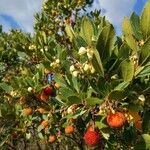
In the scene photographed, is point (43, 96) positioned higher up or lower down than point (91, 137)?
higher up

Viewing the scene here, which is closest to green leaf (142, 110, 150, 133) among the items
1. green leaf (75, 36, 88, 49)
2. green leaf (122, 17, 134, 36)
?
green leaf (122, 17, 134, 36)

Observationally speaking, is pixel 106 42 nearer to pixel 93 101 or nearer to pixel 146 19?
pixel 146 19

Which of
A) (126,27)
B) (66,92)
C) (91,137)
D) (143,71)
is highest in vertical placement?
(126,27)

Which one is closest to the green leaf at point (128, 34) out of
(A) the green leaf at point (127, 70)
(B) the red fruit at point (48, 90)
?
(A) the green leaf at point (127, 70)

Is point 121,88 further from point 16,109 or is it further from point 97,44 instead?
point 16,109

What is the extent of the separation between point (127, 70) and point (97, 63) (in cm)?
23

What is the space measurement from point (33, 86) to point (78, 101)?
6.28 ft

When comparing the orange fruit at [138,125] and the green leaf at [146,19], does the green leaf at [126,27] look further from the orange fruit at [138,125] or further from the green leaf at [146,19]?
the orange fruit at [138,125]

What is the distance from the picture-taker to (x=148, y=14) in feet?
10.2

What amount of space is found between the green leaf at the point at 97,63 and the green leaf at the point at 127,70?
163mm

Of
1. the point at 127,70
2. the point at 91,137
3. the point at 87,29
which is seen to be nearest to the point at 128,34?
the point at 87,29

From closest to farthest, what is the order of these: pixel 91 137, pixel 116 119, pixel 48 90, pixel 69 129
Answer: pixel 116 119
pixel 91 137
pixel 69 129
pixel 48 90

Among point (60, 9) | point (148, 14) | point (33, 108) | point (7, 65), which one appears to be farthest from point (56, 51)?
point (7, 65)

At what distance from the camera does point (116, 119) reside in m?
3.05
